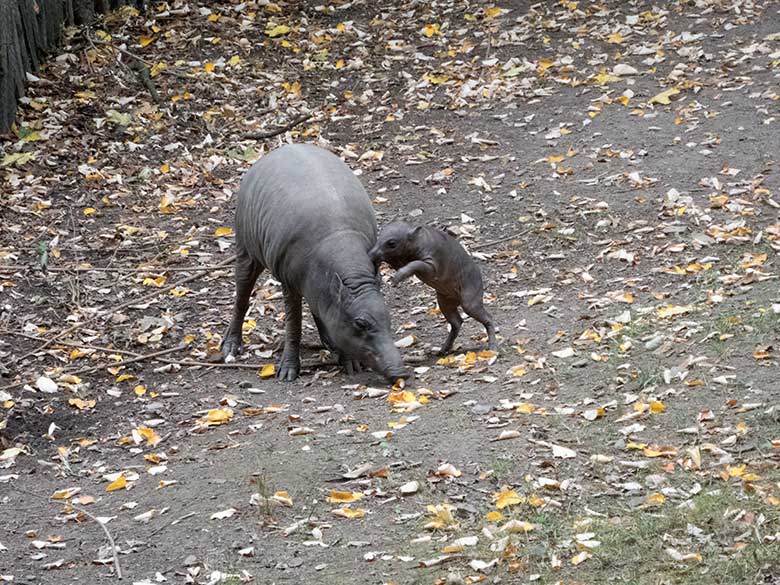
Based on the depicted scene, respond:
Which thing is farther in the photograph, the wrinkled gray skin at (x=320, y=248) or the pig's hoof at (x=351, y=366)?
the pig's hoof at (x=351, y=366)

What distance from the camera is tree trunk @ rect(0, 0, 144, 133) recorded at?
12.2m

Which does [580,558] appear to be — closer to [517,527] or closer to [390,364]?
[517,527]

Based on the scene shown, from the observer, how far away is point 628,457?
5.88 m

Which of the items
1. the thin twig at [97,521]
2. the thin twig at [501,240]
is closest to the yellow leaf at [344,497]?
the thin twig at [97,521]

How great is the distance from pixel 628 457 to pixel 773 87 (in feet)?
23.7

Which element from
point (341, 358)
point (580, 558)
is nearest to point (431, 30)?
point (341, 358)

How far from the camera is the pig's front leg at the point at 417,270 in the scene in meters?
7.77

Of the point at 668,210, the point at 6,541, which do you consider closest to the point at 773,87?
the point at 668,210

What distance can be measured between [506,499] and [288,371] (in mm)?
3046

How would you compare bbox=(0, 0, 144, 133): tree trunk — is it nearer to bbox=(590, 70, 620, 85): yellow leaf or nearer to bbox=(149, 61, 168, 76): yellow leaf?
bbox=(149, 61, 168, 76): yellow leaf

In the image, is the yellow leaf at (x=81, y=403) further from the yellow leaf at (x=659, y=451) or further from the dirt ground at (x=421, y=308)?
the yellow leaf at (x=659, y=451)

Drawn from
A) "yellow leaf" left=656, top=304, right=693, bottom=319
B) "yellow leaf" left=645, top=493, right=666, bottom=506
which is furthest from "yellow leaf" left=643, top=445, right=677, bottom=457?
"yellow leaf" left=656, top=304, right=693, bottom=319

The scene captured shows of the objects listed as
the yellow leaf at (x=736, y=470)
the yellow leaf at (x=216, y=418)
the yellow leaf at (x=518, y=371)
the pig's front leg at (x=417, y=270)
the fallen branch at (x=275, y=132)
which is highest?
the pig's front leg at (x=417, y=270)

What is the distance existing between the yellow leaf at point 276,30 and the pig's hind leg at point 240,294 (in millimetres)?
6385
